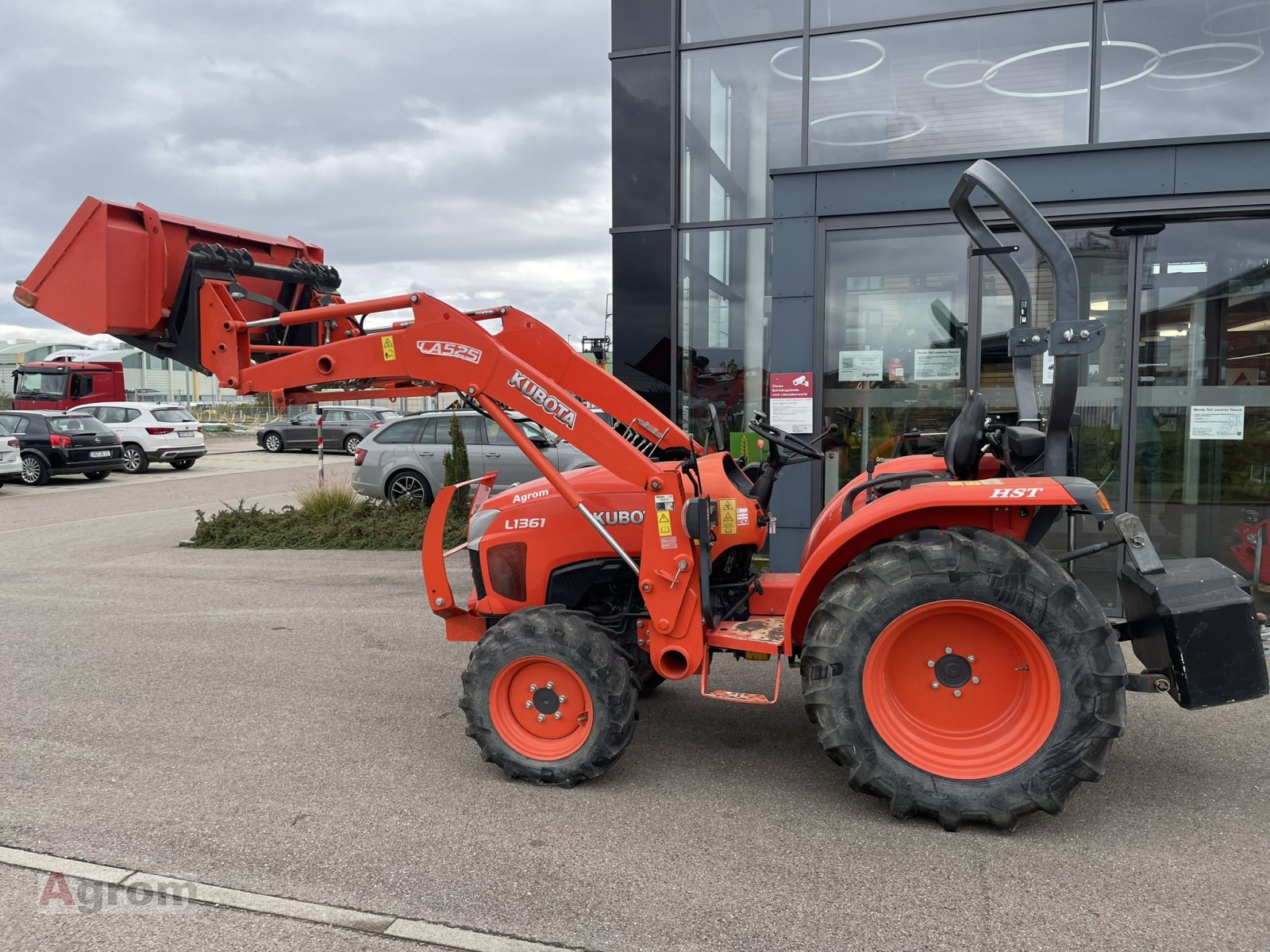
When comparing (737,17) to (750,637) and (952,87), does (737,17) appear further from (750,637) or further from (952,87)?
(750,637)

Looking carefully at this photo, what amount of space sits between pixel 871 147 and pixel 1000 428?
539 cm

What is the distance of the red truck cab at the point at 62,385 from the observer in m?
23.7

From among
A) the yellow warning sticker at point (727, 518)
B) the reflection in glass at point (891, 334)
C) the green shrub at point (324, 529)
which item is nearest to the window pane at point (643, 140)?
the reflection in glass at point (891, 334)

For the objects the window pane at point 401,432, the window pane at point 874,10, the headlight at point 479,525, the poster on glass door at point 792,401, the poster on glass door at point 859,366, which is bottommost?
the headlight at point 479,525

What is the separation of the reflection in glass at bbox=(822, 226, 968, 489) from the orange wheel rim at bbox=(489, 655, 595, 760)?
403cm

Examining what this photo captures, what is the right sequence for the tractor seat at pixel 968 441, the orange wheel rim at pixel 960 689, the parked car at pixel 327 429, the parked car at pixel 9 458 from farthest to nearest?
1. the parked car at pixel 327 429
2. the parked car at pixel 9 458
3. the tractor seat at pixel 968 441
4. the orange wheel rim at pixel 960 689

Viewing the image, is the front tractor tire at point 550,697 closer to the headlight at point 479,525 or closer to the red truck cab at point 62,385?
the headlight at point 479,525

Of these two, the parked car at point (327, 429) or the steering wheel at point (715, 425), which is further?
the parked car at point (327, 429)

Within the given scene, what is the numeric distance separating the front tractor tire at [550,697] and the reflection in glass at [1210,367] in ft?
16.8

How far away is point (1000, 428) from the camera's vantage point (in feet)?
13.3

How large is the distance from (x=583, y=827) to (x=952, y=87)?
24.9 ft

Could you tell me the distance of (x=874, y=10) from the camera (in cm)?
841

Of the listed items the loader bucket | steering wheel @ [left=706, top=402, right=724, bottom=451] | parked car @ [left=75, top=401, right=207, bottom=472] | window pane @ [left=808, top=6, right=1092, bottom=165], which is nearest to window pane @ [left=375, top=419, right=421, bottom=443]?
window pane @ [left=808, top=6, right=1092, bottom=165]

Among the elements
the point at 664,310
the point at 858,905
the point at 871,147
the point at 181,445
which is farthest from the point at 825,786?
the point at 181,445
